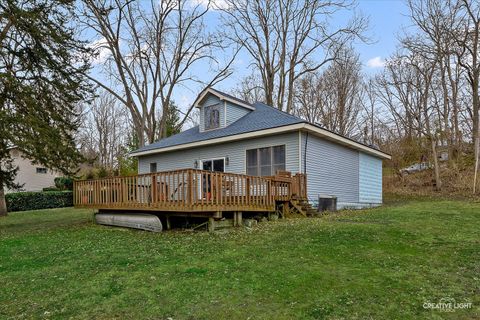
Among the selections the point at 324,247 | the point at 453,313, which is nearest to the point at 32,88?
the point at 324,247

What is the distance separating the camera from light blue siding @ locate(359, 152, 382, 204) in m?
16.5

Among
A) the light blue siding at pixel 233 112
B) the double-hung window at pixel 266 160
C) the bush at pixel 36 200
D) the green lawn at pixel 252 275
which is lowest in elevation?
the bush at pixel 36 200

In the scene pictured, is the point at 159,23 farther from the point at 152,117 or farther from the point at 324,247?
the point at 324,247

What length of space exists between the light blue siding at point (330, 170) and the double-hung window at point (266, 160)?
94 cm

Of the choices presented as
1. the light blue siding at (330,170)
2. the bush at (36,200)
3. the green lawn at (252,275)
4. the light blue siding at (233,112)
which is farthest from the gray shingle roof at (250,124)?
the bush at (36,200)

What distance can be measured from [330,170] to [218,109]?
5772 mm

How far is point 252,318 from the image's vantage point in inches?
146

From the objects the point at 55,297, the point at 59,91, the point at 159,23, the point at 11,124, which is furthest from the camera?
the point at 159,23

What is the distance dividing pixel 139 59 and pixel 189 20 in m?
4.62

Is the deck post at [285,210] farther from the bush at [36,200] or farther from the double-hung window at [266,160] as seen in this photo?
the bush at [36,200]

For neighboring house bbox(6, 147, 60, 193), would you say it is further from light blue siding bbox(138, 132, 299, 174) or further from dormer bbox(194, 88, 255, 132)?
dormer bbox(194, 88, 255, 132)

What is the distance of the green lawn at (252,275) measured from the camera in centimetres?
398

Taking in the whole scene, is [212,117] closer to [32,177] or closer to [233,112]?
[233,112]

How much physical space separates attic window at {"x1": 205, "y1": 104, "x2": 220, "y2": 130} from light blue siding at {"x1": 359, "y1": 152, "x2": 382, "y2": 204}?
22.7ft
